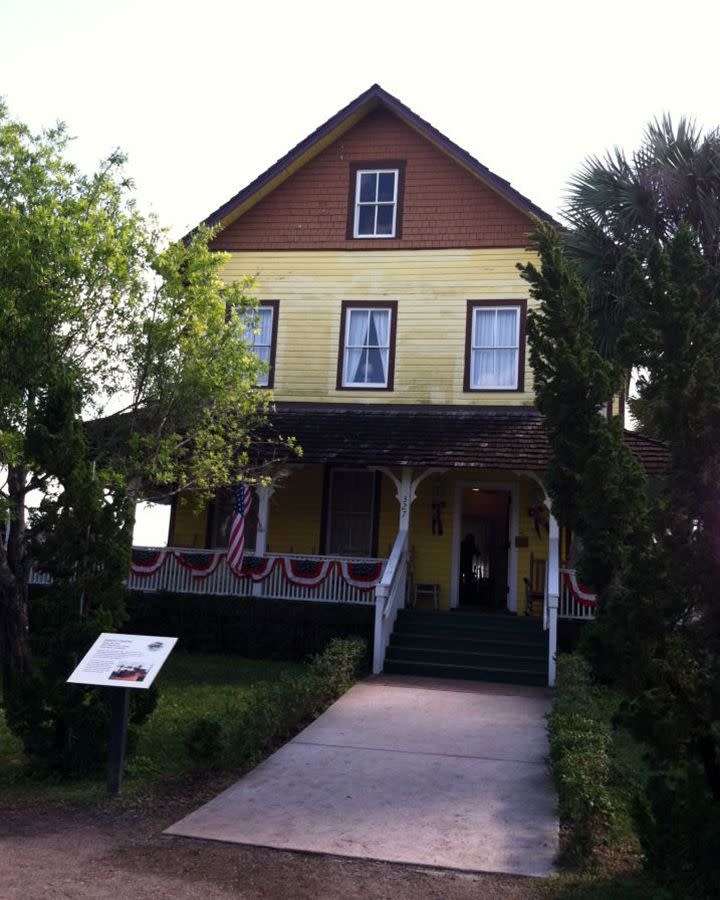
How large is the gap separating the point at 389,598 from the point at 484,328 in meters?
5.97

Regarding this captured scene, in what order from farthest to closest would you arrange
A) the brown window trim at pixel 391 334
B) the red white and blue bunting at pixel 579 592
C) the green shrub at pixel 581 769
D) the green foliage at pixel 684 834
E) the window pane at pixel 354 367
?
the window pane at pixel 354 367 → the brown window trim at pixel 391 334 → the red white and blue bunting at pixel 579 592 → the green shrub at pixel 581 769 → the green foliage at pixel 684 834

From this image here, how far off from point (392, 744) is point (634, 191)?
11.0 meters

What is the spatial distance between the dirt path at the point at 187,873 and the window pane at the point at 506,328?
12.7m

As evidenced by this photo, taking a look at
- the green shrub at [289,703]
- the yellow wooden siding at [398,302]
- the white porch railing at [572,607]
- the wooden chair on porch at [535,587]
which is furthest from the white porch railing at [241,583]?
the yellow wooden siding at [398,302]

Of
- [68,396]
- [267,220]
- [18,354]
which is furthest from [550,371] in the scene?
[267,220]

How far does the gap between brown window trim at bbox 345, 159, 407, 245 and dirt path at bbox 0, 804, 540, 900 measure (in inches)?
548

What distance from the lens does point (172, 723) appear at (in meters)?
11.0

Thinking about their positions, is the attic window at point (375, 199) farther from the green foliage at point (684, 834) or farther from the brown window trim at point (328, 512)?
the green foliage at point (684, 834)

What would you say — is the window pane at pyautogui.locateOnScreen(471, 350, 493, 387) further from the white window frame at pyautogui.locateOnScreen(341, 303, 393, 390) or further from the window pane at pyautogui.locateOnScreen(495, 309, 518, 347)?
the white window frame at pyautogui.locateOnScreen(341, 303, 393, 390)

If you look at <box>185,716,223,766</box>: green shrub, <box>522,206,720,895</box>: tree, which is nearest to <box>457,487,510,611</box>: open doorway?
<box>185,716,223,766</box>: green shrub

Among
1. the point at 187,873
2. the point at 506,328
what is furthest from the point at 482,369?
the point at 187,873

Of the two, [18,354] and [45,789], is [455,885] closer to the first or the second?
[45,789]

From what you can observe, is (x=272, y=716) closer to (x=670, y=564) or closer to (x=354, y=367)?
(x=670, y=564)

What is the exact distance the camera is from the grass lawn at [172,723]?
8.50 m
